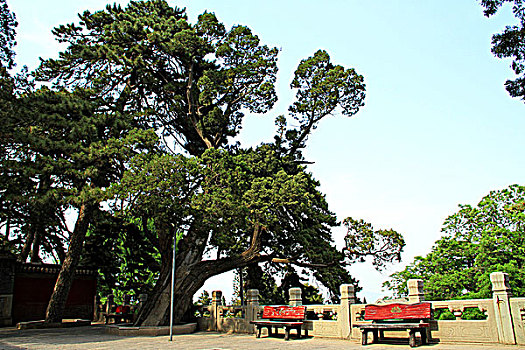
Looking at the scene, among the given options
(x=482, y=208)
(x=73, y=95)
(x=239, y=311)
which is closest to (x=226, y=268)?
(x=239, y=311)

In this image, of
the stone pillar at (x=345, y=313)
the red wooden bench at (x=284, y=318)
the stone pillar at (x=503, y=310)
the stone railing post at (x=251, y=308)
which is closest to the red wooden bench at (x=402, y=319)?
the stone pillar at (x=345, y=313)

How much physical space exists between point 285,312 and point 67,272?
1069 cm

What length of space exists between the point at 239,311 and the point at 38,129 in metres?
11.1

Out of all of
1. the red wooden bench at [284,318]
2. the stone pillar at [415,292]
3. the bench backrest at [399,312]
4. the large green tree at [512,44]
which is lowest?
the red wooden bench at [284,318]

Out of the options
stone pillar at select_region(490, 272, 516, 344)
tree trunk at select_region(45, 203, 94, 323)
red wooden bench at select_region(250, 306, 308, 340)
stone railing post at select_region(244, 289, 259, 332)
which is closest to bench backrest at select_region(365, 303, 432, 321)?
stone pillar at select_region(490, 272, 516, 344)

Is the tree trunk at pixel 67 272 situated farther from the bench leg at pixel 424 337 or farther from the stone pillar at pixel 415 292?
the bench leg at pixel 424 337

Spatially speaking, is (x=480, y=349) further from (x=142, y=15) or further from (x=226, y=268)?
(x=142, y=15)

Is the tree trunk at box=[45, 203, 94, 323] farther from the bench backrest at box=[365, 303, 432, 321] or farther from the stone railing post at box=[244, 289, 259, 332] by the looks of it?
the bench backrest at box=[365, 303, 432, 321]

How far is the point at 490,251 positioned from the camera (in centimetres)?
2156

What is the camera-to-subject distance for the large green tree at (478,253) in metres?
20.7

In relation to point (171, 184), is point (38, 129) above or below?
above

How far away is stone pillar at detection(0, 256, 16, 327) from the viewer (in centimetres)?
1978

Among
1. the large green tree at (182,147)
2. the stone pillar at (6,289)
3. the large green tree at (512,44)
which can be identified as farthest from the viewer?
the stone pillar at (6,289)

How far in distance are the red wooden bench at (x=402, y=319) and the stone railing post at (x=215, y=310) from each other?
8412 mm
